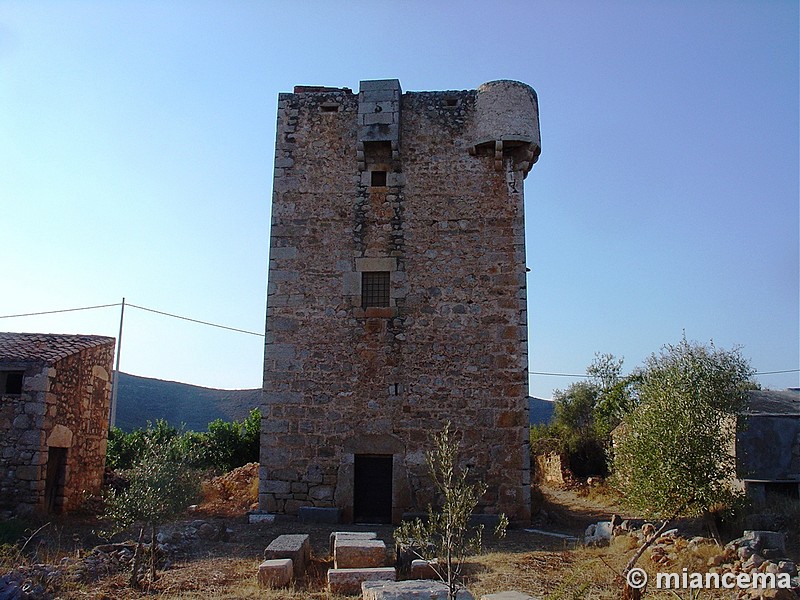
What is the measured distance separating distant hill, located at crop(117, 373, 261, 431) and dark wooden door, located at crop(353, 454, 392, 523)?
2862cm

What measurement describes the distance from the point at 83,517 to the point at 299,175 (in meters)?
7.90

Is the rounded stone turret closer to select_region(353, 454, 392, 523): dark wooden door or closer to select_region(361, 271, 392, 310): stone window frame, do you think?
select_region(361, 271, 392, 310): stone window frame

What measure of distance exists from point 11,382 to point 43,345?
1.12 meters

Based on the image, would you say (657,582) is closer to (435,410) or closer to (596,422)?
(435,410)

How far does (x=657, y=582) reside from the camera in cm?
764

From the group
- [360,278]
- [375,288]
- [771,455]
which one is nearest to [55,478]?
[360,278]

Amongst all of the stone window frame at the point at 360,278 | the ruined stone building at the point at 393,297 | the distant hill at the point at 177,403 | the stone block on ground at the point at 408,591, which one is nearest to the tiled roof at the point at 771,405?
the ruined stone building at the point at 393,297

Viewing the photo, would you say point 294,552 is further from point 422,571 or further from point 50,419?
point 50,419

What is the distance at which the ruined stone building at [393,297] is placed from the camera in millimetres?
12375

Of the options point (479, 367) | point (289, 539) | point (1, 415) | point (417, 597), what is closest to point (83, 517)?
point (1, 415)

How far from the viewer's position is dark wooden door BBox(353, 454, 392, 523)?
12367 mm

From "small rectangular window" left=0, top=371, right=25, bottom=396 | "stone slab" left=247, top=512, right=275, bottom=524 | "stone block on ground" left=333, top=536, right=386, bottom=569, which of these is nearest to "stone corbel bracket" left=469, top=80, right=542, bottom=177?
"stone slab" left=247, top=512, right=275, bottom=524

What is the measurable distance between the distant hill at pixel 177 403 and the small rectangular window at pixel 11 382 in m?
26.5

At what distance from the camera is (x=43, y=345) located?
13477 millimetres
